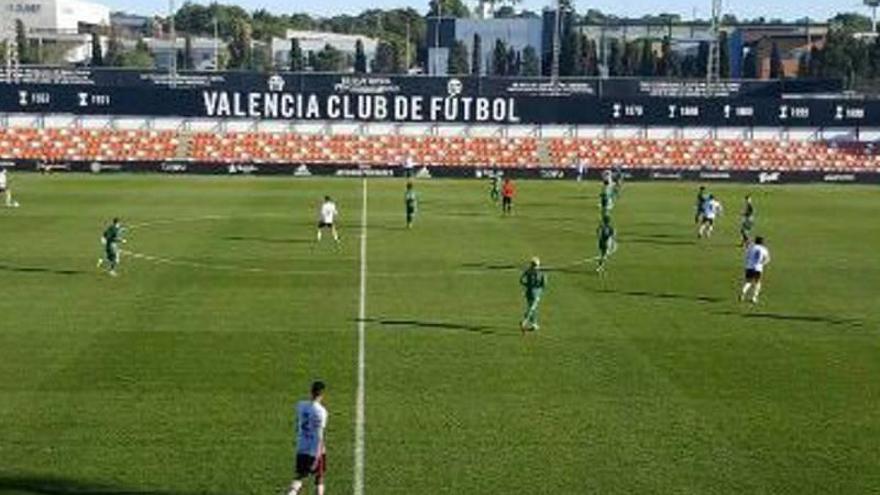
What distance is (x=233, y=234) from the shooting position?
42625mm

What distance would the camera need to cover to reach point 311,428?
14.4 meters

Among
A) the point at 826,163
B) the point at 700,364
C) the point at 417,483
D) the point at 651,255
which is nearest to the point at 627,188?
the point at 826,163

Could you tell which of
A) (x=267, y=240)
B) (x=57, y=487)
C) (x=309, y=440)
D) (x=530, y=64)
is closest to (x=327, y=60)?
(x=530, y=64)

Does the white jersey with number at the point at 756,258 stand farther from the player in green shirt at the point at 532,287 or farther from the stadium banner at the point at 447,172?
the stadium banner at the point at 447,172

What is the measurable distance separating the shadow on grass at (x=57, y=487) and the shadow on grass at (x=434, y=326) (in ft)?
35.9

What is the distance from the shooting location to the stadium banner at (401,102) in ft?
246

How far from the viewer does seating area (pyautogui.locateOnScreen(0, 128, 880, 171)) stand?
75.2 meters

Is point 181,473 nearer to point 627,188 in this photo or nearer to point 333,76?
point 627,188

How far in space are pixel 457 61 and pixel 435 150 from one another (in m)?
58.9

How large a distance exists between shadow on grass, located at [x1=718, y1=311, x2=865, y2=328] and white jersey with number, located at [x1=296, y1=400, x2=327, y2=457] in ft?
51.4

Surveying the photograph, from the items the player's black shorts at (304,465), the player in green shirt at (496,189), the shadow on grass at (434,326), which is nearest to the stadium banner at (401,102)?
the player in green shirt at (496,189)

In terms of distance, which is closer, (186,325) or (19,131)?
(186,325)

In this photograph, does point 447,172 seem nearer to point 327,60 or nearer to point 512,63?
point 512,63

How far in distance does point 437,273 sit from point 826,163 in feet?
159
